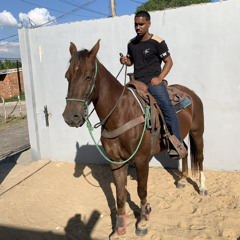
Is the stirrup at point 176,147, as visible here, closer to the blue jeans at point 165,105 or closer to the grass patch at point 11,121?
the blue jeans at point 165,105

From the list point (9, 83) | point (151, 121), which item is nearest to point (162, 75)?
point (151, 121)

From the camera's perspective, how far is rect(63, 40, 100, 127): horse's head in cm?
206

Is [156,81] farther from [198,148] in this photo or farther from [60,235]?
[60,235]

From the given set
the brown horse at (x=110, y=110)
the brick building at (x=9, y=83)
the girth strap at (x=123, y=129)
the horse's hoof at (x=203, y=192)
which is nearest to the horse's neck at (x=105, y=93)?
the brown horse at (x=110, y=110)

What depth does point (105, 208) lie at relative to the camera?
373 centimetres

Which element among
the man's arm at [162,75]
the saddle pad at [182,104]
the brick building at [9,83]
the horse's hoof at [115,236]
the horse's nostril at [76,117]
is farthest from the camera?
the brick building at [9,83]

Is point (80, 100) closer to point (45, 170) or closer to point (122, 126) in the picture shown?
point (122, 126)

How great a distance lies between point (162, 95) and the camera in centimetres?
301

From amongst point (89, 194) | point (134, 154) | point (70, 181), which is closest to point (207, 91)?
point (134, 154)

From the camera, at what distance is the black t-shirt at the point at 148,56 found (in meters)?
2.86

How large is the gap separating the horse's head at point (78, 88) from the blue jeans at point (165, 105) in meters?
1.10

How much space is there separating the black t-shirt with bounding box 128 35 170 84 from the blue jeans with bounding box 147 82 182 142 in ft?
0.56

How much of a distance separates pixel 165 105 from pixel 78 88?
4.53 ft

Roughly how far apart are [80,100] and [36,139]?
4.22m
